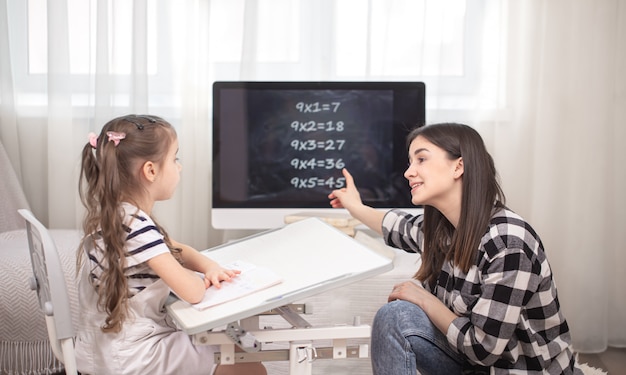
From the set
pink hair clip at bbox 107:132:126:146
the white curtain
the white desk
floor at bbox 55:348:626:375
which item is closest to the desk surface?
the white desk

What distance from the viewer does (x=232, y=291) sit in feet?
4.33

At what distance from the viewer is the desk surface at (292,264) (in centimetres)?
122

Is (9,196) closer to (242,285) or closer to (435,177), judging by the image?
(242,285)

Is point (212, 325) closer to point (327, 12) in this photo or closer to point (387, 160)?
point (387, 160)

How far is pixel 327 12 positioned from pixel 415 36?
33 cm

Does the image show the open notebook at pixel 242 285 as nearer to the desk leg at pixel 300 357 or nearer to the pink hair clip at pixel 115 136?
the desk leg at pixel 300 357

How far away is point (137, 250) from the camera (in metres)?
1.36

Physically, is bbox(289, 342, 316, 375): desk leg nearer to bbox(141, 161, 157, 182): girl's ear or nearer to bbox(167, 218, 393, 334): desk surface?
bbox(167, 218, 393, 334): desk surface

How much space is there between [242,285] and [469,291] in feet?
1.61

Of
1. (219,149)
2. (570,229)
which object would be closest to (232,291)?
(219,149)

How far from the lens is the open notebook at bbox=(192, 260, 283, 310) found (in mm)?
1280

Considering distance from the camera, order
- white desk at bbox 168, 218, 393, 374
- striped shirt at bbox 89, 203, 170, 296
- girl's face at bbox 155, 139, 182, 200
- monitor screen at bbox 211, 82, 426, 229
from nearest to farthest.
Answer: white desk at bbox 168, 218, 393, 374
striped shirt at bbox 89, 203, 170, 296
girl's face at bbox 155, 139, 182, 200
monitor screen at bbox 211, 82, 426, 229

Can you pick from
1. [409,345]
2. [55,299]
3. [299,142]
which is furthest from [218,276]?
[299,142]

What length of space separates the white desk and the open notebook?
0.01 meters
